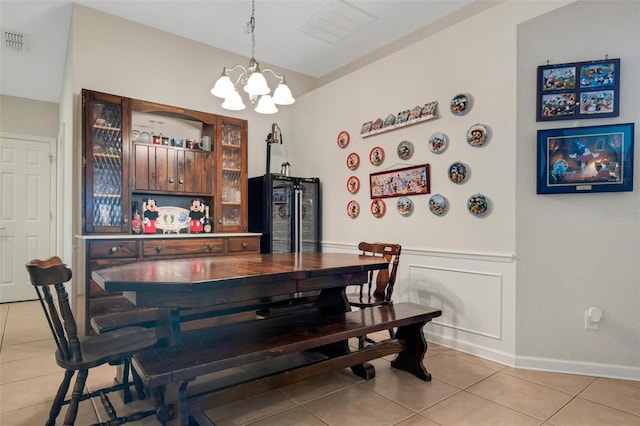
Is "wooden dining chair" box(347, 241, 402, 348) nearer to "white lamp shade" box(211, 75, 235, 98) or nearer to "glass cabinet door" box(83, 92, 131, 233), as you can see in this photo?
"white lamp shade" box(211, 75, 235, 98)

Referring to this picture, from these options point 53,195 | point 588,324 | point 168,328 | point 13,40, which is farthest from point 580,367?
point 53,195

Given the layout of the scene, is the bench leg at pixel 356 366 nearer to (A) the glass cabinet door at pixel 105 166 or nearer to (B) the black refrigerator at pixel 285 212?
(B) the black refrigerator at pixel 285 212

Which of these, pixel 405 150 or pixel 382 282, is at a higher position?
pixel 405 150

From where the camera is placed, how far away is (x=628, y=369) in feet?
8.22

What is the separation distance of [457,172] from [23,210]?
600cm

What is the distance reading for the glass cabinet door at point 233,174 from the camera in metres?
4.18

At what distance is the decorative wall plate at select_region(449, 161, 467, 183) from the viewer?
3.09 m

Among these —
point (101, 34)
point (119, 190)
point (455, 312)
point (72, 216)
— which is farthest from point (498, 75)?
point (72, 216)

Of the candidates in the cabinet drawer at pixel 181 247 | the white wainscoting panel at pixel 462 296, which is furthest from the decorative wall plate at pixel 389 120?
the cabinet drawer at pixel 181 247

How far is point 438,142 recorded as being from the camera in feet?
10.8


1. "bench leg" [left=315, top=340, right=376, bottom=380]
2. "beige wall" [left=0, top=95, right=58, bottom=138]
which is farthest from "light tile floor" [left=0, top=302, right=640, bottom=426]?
"beige wall" [left=0, top=95, right=58, bottom=138]

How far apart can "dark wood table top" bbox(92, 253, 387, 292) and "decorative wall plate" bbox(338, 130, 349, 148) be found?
200 cm

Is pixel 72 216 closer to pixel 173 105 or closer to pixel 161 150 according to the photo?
pixel 161 150

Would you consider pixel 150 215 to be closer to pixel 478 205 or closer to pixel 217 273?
pixel 217 273
